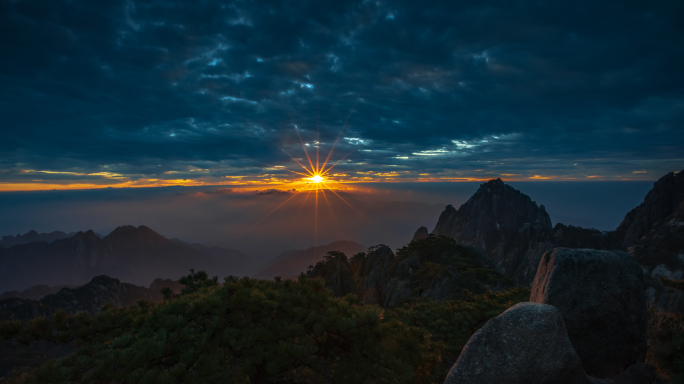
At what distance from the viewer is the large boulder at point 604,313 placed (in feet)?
33.8

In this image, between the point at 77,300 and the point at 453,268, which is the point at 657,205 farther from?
the point at 77,300

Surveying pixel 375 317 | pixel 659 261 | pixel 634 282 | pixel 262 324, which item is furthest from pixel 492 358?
pixel 659 261

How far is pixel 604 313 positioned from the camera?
10.3 meters

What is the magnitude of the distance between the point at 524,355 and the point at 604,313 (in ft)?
20.2

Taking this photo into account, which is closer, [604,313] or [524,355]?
[524,355]

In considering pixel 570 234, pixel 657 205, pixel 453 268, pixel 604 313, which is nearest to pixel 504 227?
pixel 570 234

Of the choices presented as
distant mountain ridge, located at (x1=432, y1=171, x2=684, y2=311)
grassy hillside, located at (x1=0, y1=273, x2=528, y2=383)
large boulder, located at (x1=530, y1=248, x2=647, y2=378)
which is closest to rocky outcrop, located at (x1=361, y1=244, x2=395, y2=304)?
large boulder, located at (x1=530, y1=248, x2=647, y2=378)

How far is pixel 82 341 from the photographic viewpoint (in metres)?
7.61

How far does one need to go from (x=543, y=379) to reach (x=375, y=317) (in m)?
4.14

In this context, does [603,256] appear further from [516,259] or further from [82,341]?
[516,259]

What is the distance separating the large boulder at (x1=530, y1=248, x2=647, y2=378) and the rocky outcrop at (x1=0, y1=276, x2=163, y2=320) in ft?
245

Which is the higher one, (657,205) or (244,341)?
(244,341)

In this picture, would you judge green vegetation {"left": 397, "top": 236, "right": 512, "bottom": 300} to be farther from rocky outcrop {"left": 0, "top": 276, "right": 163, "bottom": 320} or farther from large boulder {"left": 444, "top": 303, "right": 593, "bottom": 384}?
rocky outcrop {"left": 0, "top": 276, "right": 163, "bottom": 320}

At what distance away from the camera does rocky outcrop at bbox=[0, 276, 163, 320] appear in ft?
267
